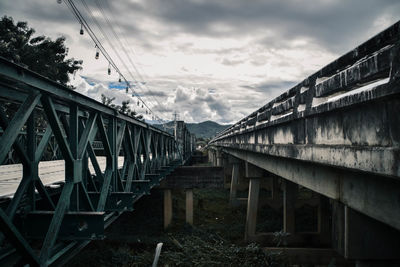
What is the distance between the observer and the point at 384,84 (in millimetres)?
2727

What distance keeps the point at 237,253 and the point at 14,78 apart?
973 cm

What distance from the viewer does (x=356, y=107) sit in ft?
11.1

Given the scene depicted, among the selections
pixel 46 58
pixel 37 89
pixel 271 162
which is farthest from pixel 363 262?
pixel 46 58

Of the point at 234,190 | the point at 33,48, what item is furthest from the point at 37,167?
the point at 33,48

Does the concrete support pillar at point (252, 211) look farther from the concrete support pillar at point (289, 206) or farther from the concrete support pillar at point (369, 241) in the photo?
the concrete support pillar at point (369, 241)

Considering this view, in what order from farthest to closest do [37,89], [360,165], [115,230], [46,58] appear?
[46,58] < [115,230] < [37,89] < [360,165]

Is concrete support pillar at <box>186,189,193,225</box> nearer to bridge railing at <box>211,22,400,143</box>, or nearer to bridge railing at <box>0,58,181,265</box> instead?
bridge railing at <box>0,58,181,265</box>

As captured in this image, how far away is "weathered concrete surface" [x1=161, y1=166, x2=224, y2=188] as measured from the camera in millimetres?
20141

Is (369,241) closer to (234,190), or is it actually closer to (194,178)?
(194,178)

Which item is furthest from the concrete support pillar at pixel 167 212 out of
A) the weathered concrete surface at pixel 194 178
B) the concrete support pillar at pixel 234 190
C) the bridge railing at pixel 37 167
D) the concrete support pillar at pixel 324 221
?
the bridge railing at pixel 37 167

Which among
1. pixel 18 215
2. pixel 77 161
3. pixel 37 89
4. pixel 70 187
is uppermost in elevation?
pixel 37 89

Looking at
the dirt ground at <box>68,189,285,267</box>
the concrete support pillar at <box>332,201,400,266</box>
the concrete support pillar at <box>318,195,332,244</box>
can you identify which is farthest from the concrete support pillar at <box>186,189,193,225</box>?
the concrete support pillar at <box>332,201,400,266</box>

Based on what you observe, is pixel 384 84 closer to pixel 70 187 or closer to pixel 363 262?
pixel 363 262

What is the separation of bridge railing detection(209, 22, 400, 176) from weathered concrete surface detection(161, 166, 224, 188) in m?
15.3
